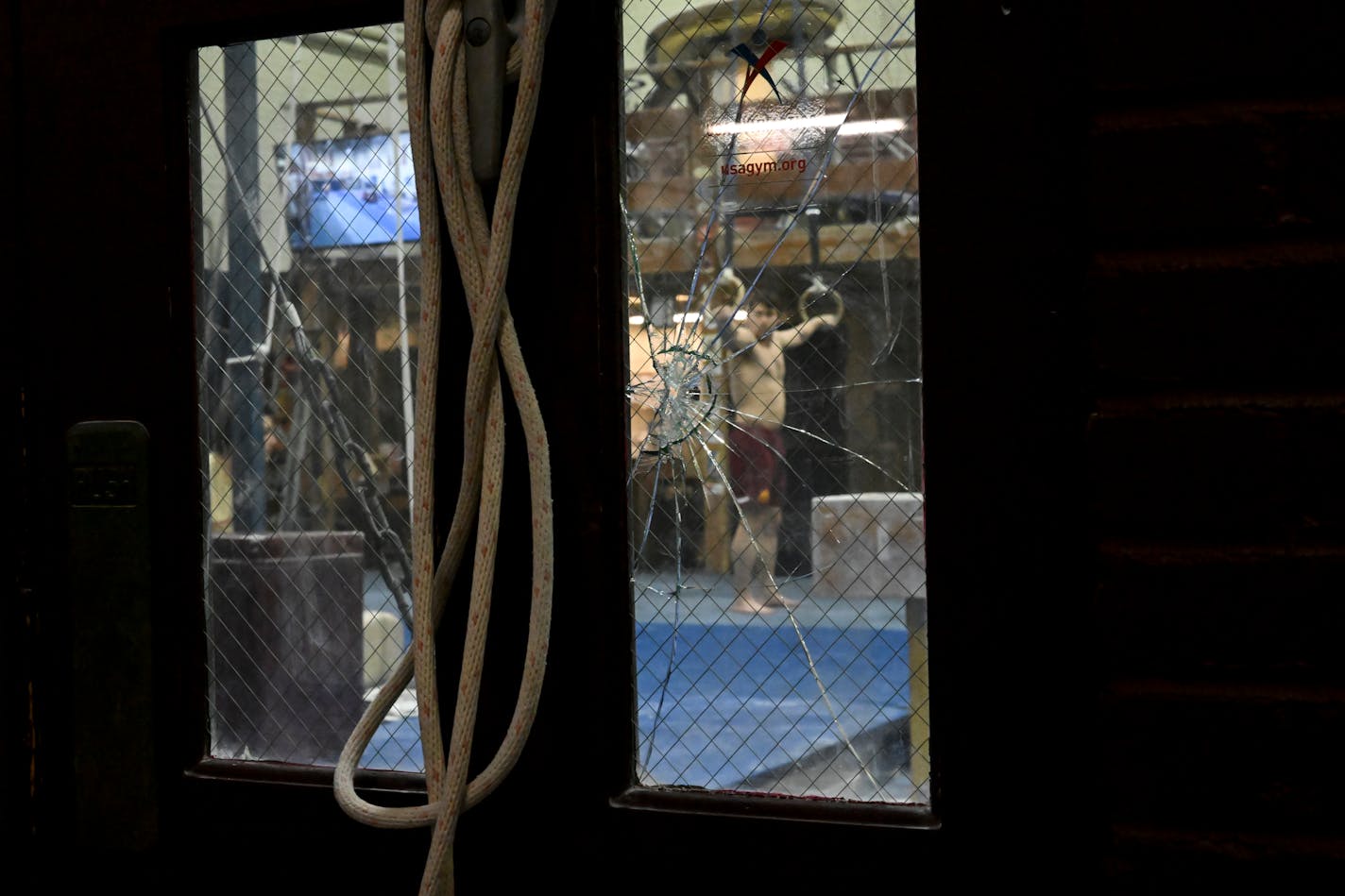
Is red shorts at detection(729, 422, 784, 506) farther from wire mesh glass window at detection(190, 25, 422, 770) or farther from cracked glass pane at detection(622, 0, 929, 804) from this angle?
wire mesh glass window at detection(190, 25, 422, 770)

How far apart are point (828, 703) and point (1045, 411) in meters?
0.30

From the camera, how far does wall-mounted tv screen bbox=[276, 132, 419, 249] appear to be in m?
1.01

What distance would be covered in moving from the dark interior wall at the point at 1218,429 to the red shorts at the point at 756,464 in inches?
10.5

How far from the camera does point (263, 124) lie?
1.05m

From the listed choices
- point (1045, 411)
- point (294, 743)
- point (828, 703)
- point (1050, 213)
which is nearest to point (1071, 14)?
point (1050, 213)

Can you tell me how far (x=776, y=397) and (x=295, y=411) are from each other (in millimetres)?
467

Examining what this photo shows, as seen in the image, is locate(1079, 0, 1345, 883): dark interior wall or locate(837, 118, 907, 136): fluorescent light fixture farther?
locate(837, 118, 907, 136): fluorescent light fixture

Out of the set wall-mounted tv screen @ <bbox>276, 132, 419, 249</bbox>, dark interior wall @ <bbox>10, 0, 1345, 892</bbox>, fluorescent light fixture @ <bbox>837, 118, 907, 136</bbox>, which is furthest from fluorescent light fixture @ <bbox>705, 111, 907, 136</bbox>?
wall-mounted tv screen @ <bbox>276, 132, 419, 249</bbox>

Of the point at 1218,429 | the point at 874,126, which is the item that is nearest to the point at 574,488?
the point at 874,126

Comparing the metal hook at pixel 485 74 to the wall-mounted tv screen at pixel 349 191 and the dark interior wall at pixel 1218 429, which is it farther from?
the dark interior wall at pixel 1218 429

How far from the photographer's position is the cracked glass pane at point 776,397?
90cm

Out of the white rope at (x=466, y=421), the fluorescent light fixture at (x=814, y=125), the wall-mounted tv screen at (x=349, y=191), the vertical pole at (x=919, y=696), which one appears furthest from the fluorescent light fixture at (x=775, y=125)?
the vertical pole at (x=919, y=696)

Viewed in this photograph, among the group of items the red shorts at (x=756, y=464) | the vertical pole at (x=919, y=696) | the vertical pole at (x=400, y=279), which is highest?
the vertical pole at (x=400, y=279)

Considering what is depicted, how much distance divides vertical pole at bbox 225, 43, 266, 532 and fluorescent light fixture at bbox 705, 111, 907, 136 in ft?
1.51
